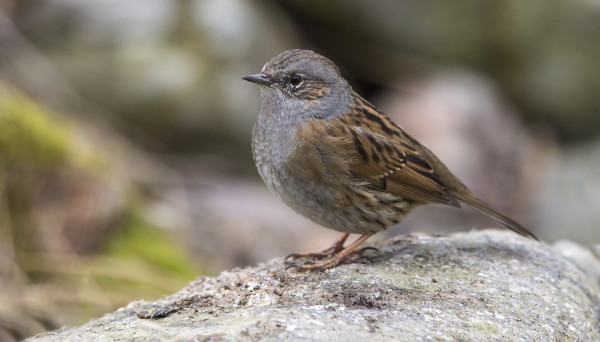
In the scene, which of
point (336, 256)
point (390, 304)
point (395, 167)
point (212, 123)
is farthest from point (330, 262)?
point (212, 123)

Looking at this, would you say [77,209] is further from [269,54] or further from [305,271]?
[269,54]

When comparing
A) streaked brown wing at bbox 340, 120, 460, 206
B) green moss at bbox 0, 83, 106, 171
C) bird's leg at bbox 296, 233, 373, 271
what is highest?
green moss at bbox 0, 83, 106, 171

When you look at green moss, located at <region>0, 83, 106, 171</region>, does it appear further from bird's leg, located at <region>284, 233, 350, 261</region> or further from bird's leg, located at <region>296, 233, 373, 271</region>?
bird's leg, located at <region>296, 233, 373, 271</region>

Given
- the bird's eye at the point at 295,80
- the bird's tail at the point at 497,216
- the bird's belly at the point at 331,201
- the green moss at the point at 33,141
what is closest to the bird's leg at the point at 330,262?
the bird's belly at the point at 331,201

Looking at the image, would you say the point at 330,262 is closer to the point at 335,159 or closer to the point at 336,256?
the point at 336,256

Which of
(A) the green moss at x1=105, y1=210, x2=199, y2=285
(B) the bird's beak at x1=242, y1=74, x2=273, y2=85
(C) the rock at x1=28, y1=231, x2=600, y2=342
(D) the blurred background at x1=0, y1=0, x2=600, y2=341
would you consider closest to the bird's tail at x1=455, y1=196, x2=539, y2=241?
(C) the rock at x1=28, y1=231, x2=600, y2=342

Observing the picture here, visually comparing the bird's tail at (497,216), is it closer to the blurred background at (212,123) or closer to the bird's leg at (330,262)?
the bird's leg at (330,262)

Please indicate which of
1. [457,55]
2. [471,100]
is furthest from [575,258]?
[457,55]
